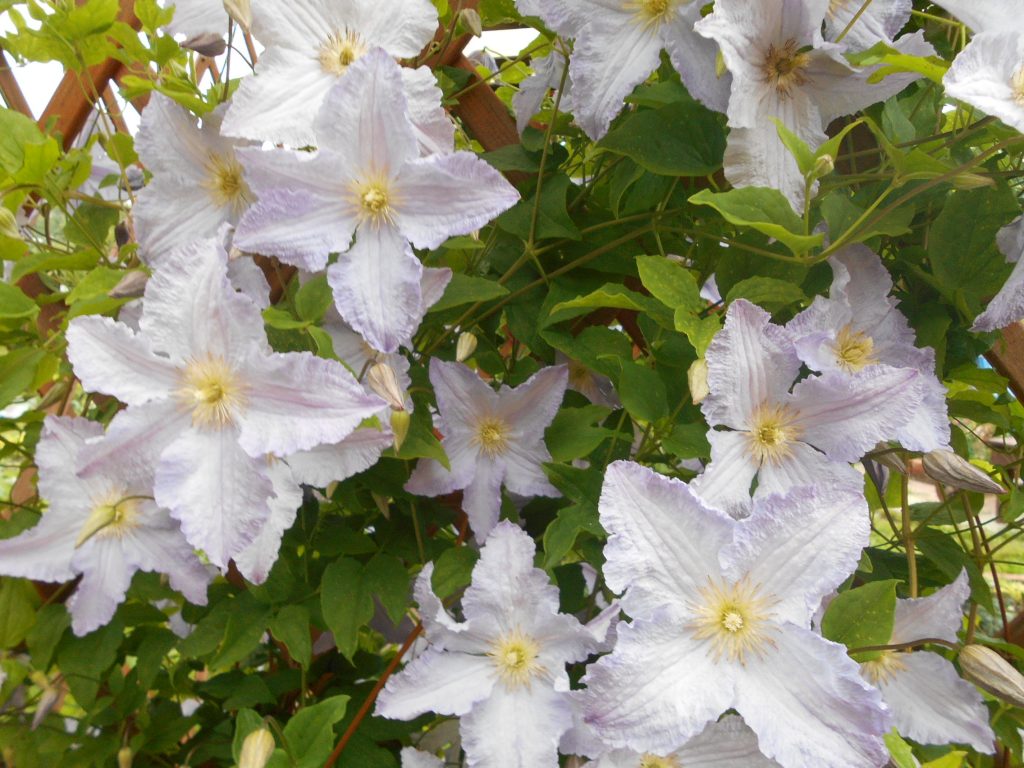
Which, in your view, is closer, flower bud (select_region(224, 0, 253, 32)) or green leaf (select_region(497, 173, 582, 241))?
flower bud (select_region(224, 0, 253, 32))

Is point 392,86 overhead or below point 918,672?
overhead

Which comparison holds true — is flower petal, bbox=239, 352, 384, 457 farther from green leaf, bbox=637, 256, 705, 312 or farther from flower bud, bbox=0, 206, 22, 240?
flower bud, bbox=0, 206, 22, 240

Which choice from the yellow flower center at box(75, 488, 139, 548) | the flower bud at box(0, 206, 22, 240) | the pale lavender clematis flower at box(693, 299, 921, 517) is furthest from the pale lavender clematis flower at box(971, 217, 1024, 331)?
the flower bud at box(0, 206, 22, 240)

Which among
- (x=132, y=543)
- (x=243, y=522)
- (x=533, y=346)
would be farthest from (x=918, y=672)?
(x=132, y=543)

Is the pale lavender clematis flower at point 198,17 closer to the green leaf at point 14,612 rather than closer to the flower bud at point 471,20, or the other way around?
the flower bud at point 471,20

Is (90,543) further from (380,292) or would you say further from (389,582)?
(380,292)

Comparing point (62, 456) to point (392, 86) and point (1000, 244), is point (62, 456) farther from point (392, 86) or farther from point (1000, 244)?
point (1000, 244)

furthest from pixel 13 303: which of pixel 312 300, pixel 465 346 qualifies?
pixel 465 346
